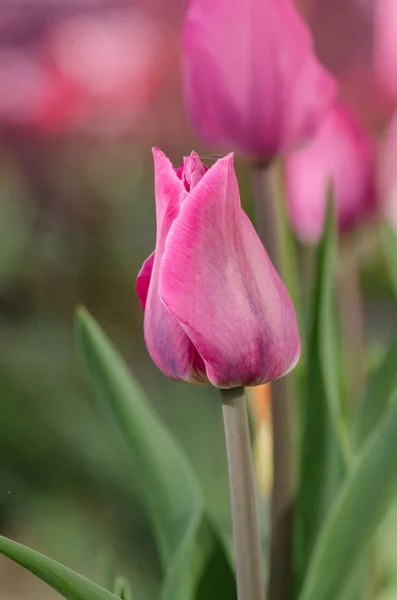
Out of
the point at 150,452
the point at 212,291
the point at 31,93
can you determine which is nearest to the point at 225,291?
the point at 212,291

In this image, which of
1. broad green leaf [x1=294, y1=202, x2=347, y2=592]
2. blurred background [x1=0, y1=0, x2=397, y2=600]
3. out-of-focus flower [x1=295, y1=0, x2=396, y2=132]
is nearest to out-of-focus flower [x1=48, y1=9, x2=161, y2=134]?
blurred background [x1=0, y1=0, x2=397, y2=600]

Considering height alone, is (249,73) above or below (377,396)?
above

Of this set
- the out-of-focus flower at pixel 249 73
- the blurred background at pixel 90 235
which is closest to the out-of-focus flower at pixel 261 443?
the blurred background at pixel 90 235

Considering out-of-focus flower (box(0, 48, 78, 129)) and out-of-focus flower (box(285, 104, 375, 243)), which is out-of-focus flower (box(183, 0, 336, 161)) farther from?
out-of-focus flower (box(0, 48, 78, 129))

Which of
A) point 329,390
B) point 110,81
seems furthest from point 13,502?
point 110,81

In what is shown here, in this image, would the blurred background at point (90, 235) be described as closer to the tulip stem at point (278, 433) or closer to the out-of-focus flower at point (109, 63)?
the out-of-focus flower at point (109, 63)

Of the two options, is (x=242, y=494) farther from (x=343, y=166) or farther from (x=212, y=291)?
(x=343, y=166)
